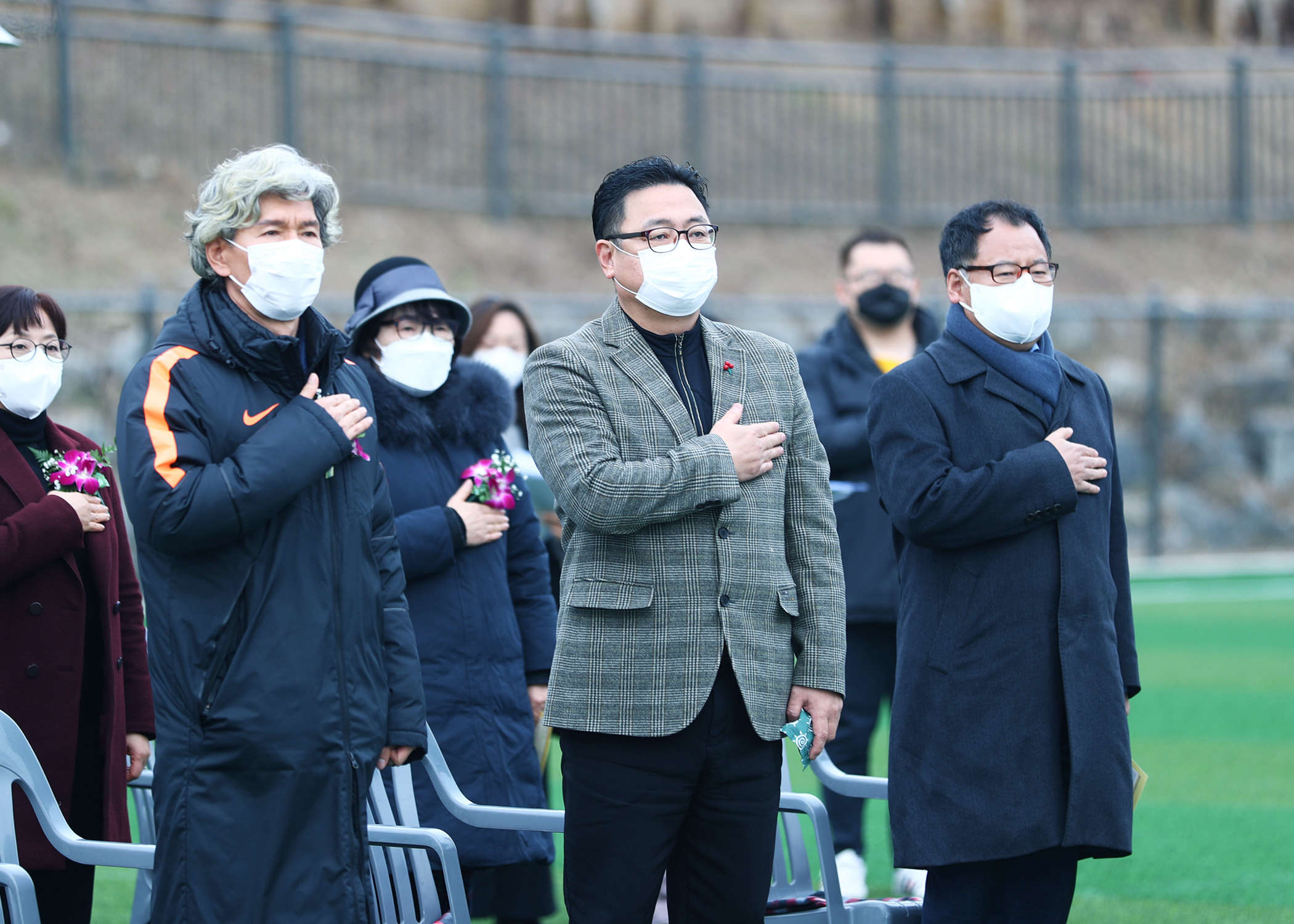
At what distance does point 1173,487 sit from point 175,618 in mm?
15157

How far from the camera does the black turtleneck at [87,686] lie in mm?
4160

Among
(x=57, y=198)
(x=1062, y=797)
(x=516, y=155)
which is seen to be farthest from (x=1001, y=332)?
(x=516, y=155)

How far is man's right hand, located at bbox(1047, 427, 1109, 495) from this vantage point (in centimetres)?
365

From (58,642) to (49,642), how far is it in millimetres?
22

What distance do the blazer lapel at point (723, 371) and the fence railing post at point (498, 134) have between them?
14858mm

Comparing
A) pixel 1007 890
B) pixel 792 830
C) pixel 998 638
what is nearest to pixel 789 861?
pixel 792 830

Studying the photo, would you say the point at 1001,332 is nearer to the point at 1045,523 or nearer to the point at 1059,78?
the point at 1045,523

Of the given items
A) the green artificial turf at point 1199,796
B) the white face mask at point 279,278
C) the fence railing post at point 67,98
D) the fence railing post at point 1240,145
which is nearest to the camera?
the white face mask at point 279,278

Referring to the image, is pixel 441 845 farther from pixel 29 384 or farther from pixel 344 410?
pixel 29 384

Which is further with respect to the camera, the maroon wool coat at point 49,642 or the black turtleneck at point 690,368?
the maroon wool coat at point 49,642

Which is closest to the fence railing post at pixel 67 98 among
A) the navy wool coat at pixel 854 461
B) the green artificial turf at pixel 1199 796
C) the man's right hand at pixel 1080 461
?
the green artificial turf at pixel 1199 796

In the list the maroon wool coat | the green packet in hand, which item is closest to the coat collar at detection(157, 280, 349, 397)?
the maroon wool coat

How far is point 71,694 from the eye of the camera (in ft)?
13.6

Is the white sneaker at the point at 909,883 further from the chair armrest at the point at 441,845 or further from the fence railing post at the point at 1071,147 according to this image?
the fence railing post at the point at 1071,147
